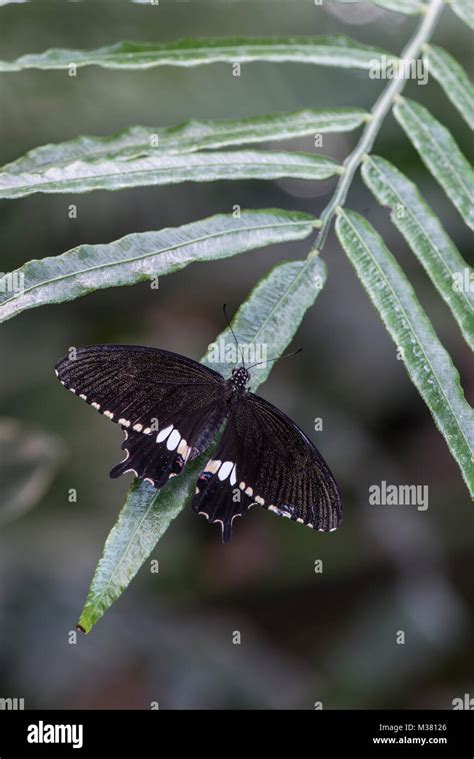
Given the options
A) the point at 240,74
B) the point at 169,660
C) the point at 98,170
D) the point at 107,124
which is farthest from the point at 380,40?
the point at 169,660

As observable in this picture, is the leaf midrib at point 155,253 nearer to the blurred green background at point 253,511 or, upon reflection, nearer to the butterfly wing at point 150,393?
the butterfly wing at point 150,393

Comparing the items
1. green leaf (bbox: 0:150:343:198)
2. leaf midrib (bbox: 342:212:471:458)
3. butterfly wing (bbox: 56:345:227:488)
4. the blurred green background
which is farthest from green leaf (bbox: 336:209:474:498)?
the blurred green background

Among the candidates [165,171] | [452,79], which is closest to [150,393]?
[165,171]

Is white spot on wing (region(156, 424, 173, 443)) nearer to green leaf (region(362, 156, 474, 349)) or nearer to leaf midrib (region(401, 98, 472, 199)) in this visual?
green leaf (region(362, 156, 474, 349))

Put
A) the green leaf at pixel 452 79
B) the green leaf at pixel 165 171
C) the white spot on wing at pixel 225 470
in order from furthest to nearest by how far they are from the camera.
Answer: the green leaf at pixel 452 79, the white spot on wing at pixel 225 470, the green leaf at pixel 165 171

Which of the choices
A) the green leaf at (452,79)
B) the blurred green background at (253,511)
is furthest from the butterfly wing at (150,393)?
the blurred green background at (253,511)

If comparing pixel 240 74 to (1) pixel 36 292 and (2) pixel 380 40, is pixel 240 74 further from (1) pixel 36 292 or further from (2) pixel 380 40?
(1) pixel 36 292

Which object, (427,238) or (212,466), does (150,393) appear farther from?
(427,238)
